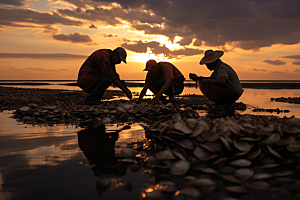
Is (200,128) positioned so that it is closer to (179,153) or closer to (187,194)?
(179,153)

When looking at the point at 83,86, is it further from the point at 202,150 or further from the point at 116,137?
the point at 202,150

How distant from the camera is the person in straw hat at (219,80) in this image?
584 cm

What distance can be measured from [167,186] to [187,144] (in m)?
0.76

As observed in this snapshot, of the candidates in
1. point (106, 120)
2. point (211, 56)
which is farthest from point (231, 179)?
point (211, 56)

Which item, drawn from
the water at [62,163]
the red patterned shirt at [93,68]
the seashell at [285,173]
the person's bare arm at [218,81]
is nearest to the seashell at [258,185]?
the seashell at [285,173]

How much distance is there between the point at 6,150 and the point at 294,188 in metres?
2.97

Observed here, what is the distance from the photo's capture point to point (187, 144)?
7.80 ft

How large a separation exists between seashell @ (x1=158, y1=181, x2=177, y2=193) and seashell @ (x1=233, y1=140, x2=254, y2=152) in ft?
2.81

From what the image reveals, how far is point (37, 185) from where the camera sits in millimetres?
1762

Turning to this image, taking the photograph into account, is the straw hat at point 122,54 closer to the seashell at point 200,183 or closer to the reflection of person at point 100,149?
the reflection of person at point 100,149

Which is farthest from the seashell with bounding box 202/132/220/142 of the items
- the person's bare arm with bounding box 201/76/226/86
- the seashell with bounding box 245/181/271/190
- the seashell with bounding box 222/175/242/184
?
the person's bare arm with bounding box 201/76/226/86

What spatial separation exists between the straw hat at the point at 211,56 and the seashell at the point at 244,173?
4.28 m

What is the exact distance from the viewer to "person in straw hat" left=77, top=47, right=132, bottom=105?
632 cm

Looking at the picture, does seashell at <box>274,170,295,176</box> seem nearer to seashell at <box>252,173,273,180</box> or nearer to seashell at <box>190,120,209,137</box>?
seashell at <box>252,173,273,180</box>
